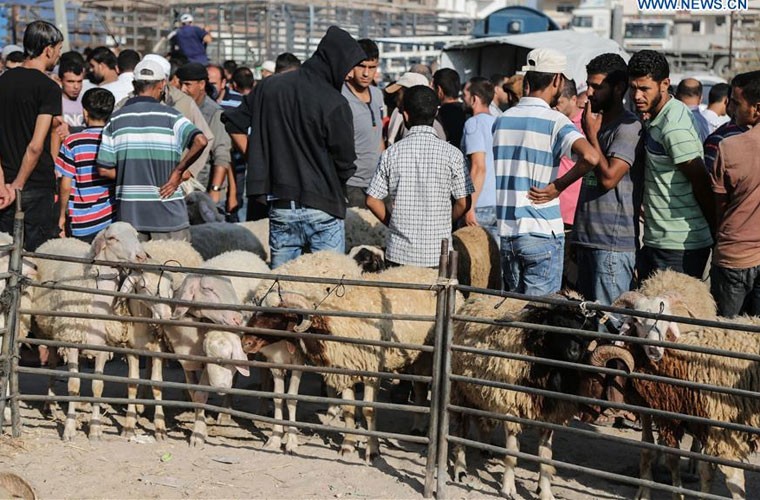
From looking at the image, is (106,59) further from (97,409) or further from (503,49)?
(503,49)

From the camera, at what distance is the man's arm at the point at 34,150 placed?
24.8ft

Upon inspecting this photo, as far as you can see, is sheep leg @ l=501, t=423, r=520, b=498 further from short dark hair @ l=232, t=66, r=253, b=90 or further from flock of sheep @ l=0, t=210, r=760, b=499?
short dark hair @ l=232, t=66, r=253, b=90

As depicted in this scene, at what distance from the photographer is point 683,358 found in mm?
5672

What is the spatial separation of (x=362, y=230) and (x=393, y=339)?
2972mm

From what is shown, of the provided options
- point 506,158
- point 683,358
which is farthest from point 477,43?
point 683,358

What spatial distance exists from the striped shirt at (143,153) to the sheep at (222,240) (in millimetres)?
1209

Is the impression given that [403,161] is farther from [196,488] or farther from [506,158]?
[196,488]

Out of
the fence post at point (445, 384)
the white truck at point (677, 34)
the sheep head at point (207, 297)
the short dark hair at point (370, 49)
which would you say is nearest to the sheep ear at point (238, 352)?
the sheep head at point (207, 297)

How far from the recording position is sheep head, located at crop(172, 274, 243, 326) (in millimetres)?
6629

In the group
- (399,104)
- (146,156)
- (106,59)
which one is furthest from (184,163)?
(106,59)

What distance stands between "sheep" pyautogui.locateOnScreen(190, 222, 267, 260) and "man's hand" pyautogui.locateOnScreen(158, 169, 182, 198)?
1267 millimetres

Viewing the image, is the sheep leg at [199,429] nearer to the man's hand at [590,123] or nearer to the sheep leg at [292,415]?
the sheep leg at [292,415]

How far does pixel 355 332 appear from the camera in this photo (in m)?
6.65

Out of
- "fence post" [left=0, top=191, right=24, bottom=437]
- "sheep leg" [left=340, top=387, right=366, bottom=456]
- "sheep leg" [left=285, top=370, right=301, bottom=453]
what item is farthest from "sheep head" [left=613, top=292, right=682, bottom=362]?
"fence post" [left=0, top=191, right=24, bottom=437]
